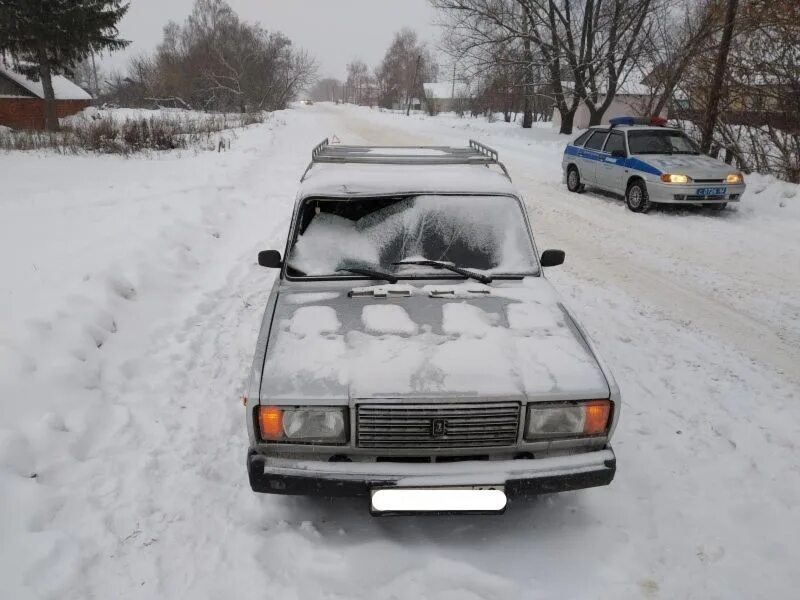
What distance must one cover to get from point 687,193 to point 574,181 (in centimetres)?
331

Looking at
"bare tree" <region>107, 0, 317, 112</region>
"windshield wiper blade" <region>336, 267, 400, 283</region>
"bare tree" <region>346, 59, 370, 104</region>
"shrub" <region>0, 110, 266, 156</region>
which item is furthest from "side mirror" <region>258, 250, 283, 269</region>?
"bare tree" <region>346, 59, 370, 104</region>

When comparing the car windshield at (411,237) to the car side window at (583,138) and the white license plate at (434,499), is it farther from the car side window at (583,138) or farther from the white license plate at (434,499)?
the car side window at (583,138)

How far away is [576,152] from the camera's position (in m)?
12.5

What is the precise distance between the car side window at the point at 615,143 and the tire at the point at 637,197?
96 cm

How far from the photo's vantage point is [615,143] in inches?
438

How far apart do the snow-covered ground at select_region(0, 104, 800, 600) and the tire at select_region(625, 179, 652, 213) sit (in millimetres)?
3104

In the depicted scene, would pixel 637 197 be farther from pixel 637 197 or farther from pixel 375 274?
pixel 375 274

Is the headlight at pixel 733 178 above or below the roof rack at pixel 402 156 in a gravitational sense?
below

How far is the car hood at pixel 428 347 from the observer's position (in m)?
2.49

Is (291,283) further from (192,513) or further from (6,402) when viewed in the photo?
(6,402)

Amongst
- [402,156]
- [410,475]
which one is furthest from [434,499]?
[402,156]

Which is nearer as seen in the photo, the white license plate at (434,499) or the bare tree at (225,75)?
the white license plate at (434,499)

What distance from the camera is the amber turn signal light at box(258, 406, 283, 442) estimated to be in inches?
97.0

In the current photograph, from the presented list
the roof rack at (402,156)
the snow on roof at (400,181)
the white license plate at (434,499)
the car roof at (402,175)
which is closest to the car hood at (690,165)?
the roof rack at (402,156)
